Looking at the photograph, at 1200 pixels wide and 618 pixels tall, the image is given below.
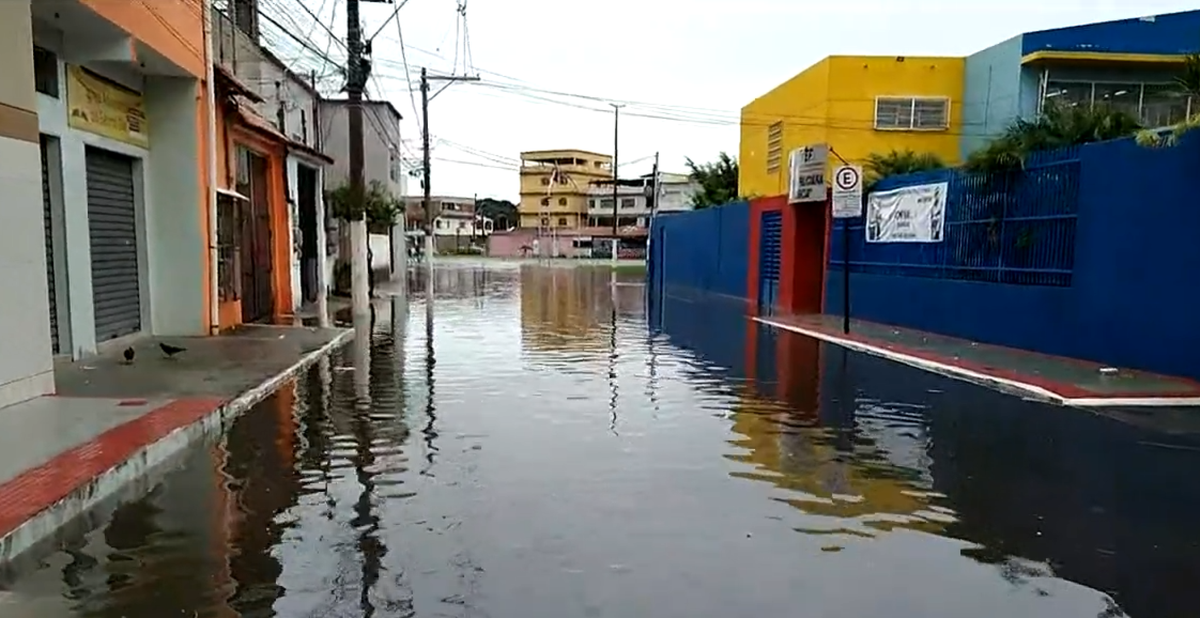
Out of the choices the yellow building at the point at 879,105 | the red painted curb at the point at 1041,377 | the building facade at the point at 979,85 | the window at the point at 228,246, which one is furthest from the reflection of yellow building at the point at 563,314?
the building facade at the point at 979,85

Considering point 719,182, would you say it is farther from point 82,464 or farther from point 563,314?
point 82,464

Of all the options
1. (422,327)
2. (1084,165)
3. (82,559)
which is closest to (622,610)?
(82,559)

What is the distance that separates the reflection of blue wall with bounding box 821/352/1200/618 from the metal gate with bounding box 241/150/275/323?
13174mm

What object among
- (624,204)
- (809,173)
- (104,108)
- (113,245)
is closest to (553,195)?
(624,204)

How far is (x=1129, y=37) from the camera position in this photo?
29312 millimetres

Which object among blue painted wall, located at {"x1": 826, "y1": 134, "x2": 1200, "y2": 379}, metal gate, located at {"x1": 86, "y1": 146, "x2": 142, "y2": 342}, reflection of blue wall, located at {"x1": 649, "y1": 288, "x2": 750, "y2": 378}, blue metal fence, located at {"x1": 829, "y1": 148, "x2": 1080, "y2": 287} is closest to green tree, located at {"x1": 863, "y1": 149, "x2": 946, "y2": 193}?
blue metal fence, located at {"x1": 829, "y1": 148, "x2": 1080, "y2": 287}

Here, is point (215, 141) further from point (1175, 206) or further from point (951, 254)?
point (1175, 206)

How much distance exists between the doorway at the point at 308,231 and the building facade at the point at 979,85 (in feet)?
55.2

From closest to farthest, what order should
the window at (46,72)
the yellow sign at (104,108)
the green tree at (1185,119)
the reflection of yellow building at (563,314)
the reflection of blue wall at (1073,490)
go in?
the reflection of blue wall at (1073,490) < the green tree at (1185,119) < the window at (46,72) < the yellow sign at (104,108) < the reflection of yellow building at (563,314)

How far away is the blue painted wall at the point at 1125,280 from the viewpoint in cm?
1144

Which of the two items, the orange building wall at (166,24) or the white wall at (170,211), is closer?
the orange building wall at (166,24)

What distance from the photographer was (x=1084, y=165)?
13445mm

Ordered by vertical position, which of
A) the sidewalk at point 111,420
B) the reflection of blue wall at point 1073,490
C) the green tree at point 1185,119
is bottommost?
the reflection of blue wall at point 1073,490

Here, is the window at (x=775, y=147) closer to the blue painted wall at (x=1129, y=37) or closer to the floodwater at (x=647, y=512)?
the blue painted wall at (x=1129, y=37)
